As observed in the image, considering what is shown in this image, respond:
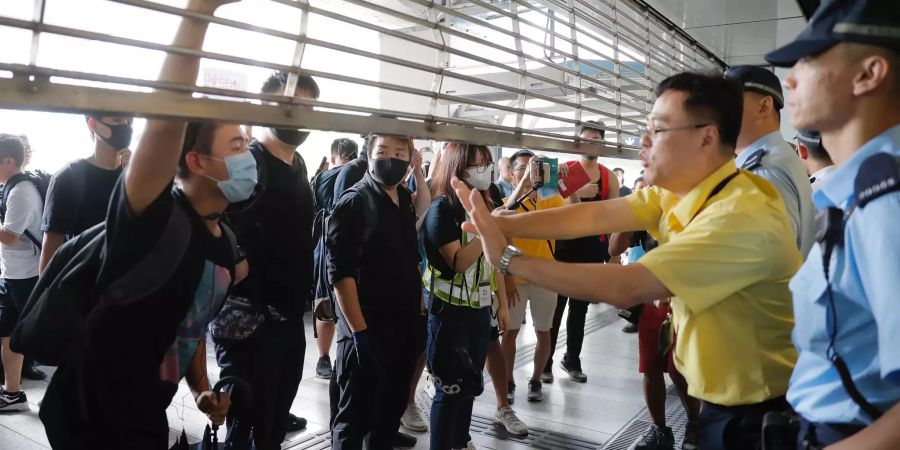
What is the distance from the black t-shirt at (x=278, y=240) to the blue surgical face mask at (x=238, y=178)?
697mm

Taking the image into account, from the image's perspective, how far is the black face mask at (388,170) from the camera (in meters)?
2.80

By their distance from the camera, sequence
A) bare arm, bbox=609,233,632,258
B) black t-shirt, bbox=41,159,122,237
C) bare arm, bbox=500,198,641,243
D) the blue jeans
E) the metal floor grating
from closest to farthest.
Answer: bare arm, bbox=500,198,641,243
the blue jeans
black t-shirt, bbox=41,159,122,237
the metal floor grating
bare arm, bbox=609,233,632,258

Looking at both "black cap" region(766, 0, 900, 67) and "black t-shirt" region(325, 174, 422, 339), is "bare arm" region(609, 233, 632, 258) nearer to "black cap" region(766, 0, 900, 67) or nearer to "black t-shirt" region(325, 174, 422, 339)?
"black t-shirt" region(325, 174, 422, 339)

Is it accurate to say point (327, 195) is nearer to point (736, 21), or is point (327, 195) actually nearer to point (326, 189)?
point (326, 189)

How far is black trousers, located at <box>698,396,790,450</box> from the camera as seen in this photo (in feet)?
5.22

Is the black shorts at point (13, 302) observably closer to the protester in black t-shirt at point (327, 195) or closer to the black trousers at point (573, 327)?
the protester in black t-shirt at point (327, 195)

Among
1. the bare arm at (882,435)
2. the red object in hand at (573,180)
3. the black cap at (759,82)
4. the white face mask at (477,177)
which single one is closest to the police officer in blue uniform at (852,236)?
the bare arm at (882,435)

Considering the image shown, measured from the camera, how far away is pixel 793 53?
1.26 m

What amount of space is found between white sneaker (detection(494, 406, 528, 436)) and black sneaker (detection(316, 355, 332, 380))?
1.49 meters

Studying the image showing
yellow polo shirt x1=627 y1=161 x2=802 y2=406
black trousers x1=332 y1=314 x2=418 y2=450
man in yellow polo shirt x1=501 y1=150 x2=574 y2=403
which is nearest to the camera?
yellow polo shirt x1=627 y1=161 x2=802 y2=406

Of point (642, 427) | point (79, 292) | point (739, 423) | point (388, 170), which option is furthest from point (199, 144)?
point (642, 427)

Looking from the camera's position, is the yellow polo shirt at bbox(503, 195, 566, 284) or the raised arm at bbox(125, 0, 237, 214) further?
the yellow polo shirt at bbox(503, 195, 566, 284)

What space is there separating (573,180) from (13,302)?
405 centimetres

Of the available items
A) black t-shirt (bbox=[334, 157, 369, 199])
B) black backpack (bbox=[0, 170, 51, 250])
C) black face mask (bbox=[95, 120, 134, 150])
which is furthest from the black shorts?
black t-shirt (bbox=[334, 157, 369, 199])
